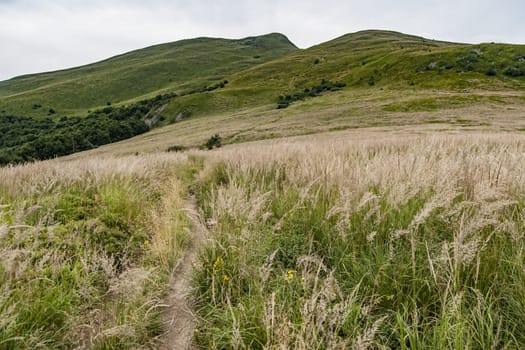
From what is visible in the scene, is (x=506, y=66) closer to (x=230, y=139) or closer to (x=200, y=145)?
(x=230, y=139)

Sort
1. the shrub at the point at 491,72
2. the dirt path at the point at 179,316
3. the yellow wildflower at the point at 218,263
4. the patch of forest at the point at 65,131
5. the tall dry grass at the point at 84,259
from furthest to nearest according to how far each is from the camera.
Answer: the patch of forest at the point at 65,131 < the shrub at the point at 491,72 < the yellow wildflower at the point at 218,263 < the dirt path at the point at 179,316 < the tall dry grass at the point at 84,259

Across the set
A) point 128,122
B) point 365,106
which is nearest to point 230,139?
point 365,106

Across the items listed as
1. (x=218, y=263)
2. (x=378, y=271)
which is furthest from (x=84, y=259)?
(x=378, y=271)

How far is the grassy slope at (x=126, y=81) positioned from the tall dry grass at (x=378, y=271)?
116 metres

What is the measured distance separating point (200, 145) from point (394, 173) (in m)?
32.4

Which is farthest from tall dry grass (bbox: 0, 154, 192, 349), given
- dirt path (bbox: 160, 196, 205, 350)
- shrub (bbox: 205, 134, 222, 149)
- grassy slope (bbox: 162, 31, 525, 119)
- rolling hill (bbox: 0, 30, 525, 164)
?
grassy slope (bbox: 162, 31, 525, 119)

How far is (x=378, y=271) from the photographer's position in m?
2.35

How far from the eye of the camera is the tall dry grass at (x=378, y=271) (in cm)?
192

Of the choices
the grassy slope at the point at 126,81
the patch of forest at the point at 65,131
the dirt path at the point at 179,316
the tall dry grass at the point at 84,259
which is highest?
the grassy slope at the point at 126,81

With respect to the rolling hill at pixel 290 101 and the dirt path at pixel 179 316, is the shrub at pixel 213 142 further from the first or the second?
the dirt path at pixel 179 316

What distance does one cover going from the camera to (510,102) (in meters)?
41.4

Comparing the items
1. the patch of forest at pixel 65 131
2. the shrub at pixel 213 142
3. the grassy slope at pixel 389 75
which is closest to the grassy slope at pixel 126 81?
the patch of forest at pixel 65 131

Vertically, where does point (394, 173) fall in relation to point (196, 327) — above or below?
above

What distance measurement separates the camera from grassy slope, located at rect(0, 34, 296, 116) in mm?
118506
